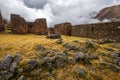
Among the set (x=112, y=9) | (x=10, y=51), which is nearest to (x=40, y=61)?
(x=10, y=51)

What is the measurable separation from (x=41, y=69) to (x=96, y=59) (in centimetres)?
422

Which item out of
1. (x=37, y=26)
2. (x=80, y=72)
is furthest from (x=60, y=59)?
(x=37, y=26)

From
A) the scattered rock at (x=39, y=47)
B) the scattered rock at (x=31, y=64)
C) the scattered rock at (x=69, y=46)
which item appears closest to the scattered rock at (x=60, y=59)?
the scattered rock at (x=31, y=64)

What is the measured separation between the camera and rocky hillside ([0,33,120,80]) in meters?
11.3

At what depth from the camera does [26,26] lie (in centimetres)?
2347

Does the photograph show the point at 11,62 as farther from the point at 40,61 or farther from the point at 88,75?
the point at 88,75

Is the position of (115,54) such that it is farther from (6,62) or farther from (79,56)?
(6,62)

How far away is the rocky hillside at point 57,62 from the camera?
37.1 feet

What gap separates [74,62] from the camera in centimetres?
1243

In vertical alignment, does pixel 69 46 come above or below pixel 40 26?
below

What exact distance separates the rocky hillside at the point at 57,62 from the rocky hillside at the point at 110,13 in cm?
5724

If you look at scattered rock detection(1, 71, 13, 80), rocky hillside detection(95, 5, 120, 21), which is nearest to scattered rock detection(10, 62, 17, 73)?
scattered rock detection(1, 71, 13, 80)

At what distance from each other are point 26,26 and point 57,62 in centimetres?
1235

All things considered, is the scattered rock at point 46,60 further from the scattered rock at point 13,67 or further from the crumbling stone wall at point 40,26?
the crumbling stone wall at point 40,26
